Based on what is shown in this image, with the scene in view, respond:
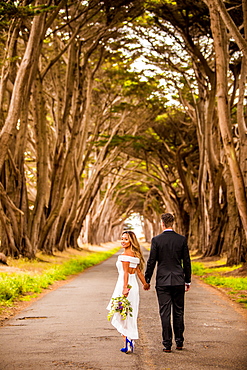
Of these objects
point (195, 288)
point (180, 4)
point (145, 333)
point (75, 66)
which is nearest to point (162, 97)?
point (75, 66)

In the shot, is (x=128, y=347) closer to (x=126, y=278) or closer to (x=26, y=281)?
(x=126, y=278)

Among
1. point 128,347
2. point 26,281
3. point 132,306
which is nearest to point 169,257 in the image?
point 132,306

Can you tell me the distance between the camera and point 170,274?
17.8 ft

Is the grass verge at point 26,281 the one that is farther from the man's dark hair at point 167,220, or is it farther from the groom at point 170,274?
the man's dark hair at point 167,220

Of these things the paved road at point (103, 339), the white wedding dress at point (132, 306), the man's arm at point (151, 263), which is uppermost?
the man's arm at point (151, 263)

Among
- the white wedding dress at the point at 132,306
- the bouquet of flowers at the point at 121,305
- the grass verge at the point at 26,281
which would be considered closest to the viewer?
the white wedding dress at the point at 132,306

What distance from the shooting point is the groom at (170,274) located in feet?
17.6

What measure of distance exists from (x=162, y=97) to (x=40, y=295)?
724 inches

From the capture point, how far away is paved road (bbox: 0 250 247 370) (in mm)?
4738

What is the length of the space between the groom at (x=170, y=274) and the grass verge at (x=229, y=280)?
3899 millimetres

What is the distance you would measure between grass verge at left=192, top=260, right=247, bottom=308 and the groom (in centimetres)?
390

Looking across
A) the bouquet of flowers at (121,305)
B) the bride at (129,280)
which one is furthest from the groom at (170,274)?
the bouquet of flowers at (121,305)

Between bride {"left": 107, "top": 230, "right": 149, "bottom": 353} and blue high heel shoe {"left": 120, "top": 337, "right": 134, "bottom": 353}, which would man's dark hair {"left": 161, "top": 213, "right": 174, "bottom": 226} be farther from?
blue high heel shoe {"left": 120, "top": 337, "right": 134, "bottom": 353}

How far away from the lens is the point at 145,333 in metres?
6.25
